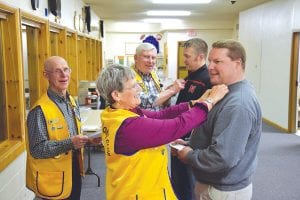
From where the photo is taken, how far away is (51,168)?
199 centimetres

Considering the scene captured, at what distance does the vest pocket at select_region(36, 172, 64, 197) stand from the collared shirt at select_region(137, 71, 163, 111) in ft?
2.86

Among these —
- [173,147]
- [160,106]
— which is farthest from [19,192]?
[173,147]

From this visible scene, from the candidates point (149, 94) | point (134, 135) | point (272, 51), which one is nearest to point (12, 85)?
point (149, 94)

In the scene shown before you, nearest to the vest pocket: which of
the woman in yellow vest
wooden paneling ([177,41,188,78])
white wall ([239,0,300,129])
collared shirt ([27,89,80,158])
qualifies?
collared shirt ([27,89,80,158])

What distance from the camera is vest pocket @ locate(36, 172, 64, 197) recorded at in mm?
1964

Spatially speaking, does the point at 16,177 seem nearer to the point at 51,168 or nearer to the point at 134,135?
the point at 51,168

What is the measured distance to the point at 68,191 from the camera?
2.05 meters

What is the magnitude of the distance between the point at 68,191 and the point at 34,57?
92.5 inches

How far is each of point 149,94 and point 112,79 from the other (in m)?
1.26

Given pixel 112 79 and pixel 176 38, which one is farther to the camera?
pixel 176 38

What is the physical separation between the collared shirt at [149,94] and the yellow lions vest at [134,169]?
113cm

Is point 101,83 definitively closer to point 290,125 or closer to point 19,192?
point 19,192

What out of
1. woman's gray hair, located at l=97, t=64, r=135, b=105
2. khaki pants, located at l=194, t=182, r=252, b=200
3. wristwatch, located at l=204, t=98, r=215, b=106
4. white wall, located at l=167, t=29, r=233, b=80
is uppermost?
white wall, located at l=167, t=29, r=233, b=80

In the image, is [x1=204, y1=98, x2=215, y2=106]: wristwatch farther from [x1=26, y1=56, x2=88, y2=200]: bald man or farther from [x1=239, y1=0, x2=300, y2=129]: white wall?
[x1=239, y1=0, x2=300, y2=129]: white wall
